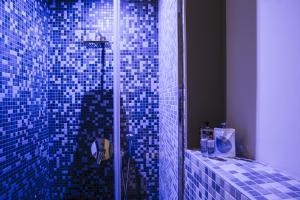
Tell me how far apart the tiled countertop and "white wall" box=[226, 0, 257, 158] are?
14cm

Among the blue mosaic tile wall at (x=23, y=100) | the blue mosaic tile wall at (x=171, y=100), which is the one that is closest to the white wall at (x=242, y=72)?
the blue mosaic tile wall at (x=171, y=100)

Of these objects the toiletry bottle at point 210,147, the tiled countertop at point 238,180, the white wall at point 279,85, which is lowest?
the tiled countertop at point 238,180

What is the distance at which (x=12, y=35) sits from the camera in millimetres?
1758

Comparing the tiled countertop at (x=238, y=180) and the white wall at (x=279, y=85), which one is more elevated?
the white wall at (x=279, y=85)

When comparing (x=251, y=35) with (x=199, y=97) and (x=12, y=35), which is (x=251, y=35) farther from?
(x=12, y=35)

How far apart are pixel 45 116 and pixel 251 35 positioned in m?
2.07

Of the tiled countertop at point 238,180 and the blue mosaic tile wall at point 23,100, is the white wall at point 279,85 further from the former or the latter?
the blue mosaic tile wall at point 23,100

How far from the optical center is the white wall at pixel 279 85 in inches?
30.3

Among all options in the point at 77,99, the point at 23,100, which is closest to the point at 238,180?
the point at 23,100

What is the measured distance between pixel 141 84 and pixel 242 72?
1459mm

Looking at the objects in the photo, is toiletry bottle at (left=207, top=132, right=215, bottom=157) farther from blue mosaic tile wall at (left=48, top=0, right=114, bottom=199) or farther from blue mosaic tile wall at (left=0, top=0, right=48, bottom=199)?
blue mosaic tile wall at (left=48, top=0, right=114, bottom=199)

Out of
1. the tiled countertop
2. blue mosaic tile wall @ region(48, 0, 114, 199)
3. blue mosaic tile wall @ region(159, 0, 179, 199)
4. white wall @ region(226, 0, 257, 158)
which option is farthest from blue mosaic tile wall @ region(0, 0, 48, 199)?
white wall @ region(226, 0, 257, 158)

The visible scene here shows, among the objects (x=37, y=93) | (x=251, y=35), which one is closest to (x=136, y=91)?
(x=37, y=93)

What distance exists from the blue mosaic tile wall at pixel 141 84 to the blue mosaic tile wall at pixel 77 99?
8.1 inches
